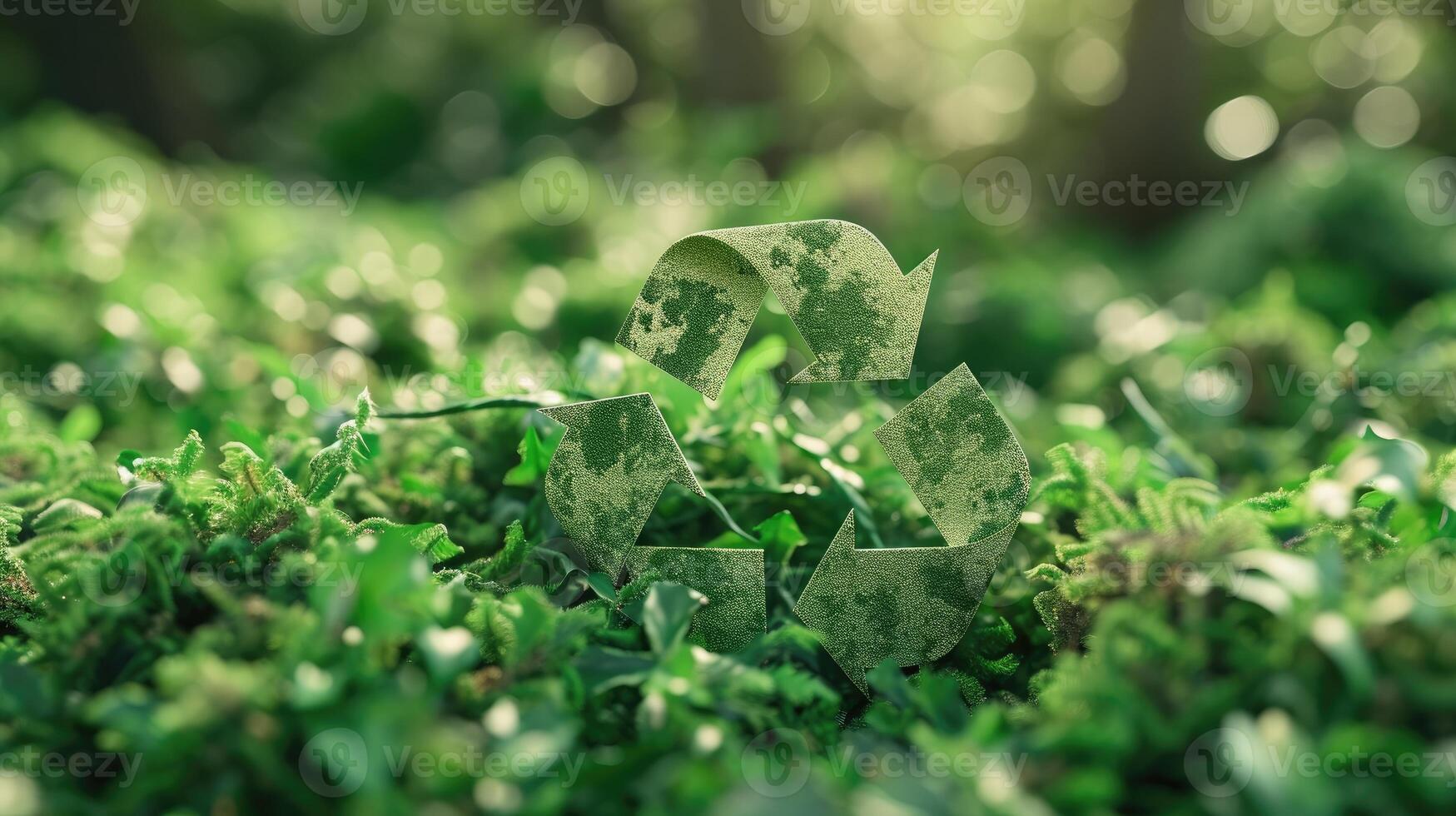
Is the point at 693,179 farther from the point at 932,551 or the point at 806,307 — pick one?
the point at 932,551

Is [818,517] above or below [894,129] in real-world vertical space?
above

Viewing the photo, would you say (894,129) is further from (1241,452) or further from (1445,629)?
(1445,629)

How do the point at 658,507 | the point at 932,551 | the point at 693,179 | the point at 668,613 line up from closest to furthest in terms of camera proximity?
the point at 668,613 → the point at 932,551 → the point at 658,507 → the point at 693,179

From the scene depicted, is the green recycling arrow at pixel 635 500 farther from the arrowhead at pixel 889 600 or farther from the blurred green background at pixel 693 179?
the blurred green background at pixel 693 179

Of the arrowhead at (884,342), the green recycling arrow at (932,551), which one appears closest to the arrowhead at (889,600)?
the green recycling arrow at (932,551)

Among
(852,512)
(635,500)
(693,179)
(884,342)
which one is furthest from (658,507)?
(693,179)

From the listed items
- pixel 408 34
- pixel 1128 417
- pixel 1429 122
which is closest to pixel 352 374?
pixel 1128 417
